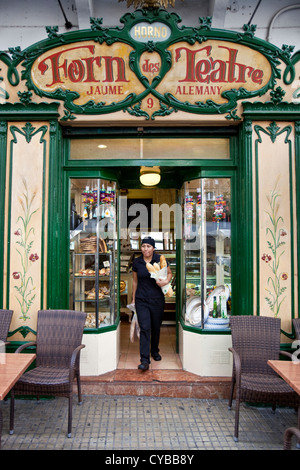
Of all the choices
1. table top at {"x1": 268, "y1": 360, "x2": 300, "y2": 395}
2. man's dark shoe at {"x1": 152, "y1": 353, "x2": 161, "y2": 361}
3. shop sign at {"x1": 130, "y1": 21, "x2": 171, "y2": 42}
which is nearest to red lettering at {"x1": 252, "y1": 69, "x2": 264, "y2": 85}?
shop sign at {"x1": 130, "y1": 21, "x2": 171, "y2": 42}

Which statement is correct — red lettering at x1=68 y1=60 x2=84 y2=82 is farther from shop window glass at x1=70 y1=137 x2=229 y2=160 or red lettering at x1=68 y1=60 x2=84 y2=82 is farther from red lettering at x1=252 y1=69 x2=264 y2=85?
red lettering at x1=252 y1=69 x2=264 y2=85

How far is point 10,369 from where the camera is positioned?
295cm

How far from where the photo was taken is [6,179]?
450 cm

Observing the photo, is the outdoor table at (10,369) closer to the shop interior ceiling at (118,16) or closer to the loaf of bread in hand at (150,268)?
the loaf of bread in hand at (150,268)

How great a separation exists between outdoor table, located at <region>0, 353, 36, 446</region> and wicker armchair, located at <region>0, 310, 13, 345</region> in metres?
0.90

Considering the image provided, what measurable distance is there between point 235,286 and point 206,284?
419 millimetres

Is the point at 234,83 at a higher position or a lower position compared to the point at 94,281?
higher

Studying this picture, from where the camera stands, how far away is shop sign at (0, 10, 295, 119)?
4.46 metres

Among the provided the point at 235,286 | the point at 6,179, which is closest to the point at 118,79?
the point at 6,179

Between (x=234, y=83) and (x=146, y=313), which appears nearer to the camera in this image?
(x=234, y=83)

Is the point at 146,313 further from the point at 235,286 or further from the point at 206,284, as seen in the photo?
the point at 235,286

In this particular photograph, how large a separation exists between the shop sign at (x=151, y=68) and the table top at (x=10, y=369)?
3.17 m

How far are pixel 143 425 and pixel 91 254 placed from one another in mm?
2348

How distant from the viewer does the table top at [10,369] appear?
259cm
